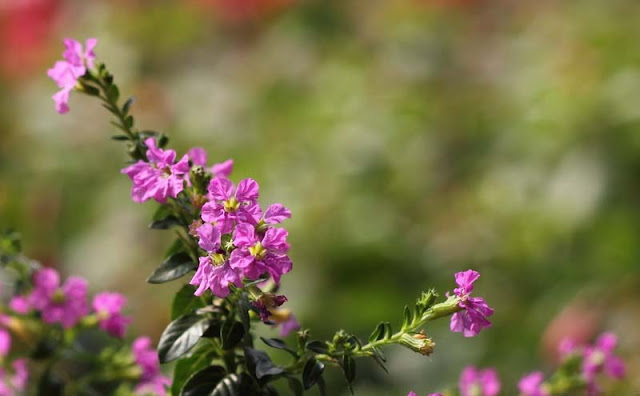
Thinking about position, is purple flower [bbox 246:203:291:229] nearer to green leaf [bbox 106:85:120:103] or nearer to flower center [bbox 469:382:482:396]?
green leaf [bbox 106:85:120:103]

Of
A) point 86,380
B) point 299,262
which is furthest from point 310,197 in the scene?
point 86,380

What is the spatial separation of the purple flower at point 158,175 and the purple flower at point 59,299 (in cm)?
18

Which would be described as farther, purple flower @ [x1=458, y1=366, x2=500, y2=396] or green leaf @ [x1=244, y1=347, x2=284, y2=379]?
purple flower @ [x1=458, y1=366, x2=500, y2=396]

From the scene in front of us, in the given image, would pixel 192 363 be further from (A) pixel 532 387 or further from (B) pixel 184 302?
(A) pixel 532 387

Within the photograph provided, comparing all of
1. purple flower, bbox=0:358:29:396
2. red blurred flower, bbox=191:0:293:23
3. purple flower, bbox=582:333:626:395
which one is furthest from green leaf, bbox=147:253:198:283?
red blurred flower, bbox=191:0:293:23

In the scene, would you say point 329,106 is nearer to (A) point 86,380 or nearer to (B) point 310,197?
(B) point 310,197

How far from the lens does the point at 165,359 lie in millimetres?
541

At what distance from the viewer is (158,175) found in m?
0.53

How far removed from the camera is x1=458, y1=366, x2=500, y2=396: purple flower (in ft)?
2.34

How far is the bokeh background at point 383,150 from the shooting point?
2.25 m

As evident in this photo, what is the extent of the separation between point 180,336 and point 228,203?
0.31ft

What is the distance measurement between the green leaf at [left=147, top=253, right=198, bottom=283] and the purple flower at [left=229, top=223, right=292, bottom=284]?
7 centimetres

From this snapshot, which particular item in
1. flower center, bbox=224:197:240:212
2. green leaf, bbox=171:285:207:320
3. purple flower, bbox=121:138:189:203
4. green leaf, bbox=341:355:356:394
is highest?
purple flower, bbox=121:138:189:203

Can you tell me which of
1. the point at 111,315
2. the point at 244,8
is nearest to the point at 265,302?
the point at 111,315
